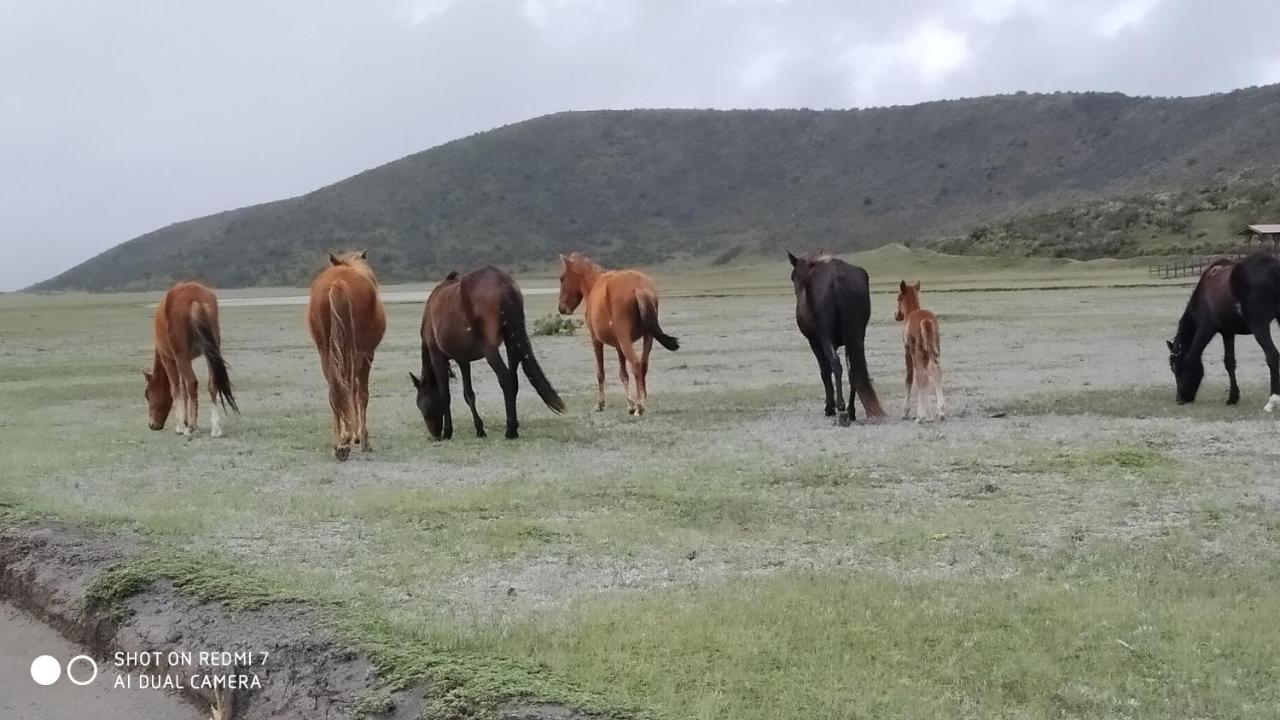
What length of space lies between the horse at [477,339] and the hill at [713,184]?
74.9 meters

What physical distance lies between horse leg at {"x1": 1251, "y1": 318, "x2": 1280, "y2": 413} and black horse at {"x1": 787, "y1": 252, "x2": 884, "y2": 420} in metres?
4.34

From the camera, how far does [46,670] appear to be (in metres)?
6.01

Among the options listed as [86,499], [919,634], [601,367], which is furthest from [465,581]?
[601,367]

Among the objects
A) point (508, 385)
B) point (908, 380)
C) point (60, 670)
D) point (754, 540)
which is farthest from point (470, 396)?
point (60, 670)

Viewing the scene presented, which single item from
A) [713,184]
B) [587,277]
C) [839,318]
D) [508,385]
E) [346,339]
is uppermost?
[713,184]

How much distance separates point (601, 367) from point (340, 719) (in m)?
10.4

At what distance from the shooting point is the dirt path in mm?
5438

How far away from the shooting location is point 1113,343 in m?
21.4

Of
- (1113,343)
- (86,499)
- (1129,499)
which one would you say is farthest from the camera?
(1113,343)

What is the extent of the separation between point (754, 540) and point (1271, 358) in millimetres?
8692

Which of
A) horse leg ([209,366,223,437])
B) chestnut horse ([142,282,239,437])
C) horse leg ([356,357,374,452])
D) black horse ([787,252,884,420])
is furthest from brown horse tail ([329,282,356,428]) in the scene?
black horse ([787,252,884,420])

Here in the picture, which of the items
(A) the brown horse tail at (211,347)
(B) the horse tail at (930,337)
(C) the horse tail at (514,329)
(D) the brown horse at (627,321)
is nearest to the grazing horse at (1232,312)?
(B) the horse tail at (930,337)

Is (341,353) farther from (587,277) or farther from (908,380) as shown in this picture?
(908,380)

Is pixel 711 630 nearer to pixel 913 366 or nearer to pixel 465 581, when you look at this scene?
pixel 465 581
